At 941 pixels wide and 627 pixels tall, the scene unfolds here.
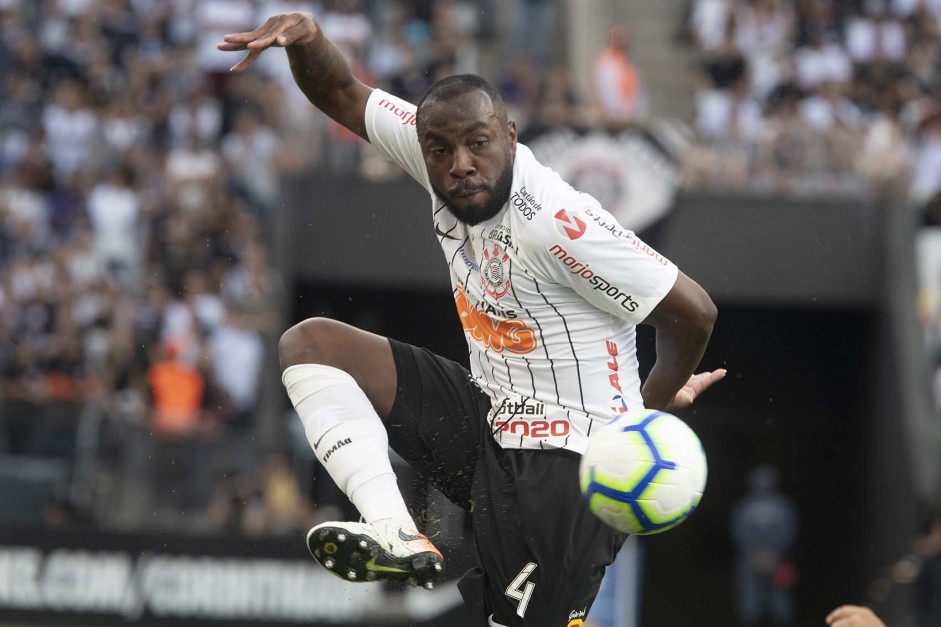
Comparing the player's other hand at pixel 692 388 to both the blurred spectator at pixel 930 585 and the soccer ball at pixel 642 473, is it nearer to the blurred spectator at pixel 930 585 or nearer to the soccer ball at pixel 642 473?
the soccer ball at pixel 642 473

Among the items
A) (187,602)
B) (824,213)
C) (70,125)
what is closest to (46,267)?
(70,125)

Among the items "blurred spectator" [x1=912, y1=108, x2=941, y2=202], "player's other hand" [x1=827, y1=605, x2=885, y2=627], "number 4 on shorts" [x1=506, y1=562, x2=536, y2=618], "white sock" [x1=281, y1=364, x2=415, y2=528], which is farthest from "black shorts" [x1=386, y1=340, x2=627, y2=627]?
"blurred spectator" [x1=912, y1=108, x2=941, y2=202]

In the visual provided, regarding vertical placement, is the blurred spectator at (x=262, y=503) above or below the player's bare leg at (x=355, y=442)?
below

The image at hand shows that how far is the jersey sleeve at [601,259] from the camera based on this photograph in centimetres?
526

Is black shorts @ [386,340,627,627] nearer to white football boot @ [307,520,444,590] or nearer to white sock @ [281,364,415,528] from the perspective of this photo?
white sock @ [281,364,415,528]

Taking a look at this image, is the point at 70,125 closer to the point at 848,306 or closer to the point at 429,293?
the point at 429,293

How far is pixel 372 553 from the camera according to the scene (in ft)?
17.0

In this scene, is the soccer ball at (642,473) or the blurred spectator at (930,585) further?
the blurred spectator at (930,585)

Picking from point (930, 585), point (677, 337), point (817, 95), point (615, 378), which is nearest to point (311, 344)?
point (615, 378)

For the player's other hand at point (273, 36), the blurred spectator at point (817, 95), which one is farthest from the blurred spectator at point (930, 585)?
the player's other hand at point (273, 36)

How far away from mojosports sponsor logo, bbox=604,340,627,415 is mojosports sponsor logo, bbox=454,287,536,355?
0.31 meters

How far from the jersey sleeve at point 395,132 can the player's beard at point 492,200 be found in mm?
404

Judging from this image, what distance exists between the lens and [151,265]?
15.3 meters

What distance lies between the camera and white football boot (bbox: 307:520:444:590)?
17.0 feet
